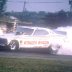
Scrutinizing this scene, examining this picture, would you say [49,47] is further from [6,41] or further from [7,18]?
[7,18]

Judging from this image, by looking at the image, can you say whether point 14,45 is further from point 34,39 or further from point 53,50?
point 53,50

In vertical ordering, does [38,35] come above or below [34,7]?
below

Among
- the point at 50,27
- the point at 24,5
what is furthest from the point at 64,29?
the point at 24,5

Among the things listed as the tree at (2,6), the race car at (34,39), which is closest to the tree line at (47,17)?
the tree at (2,6)

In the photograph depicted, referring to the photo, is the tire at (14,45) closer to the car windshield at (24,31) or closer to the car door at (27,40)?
the car door at (27,40)

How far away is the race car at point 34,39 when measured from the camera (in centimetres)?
1666

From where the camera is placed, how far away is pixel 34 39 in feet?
55.3

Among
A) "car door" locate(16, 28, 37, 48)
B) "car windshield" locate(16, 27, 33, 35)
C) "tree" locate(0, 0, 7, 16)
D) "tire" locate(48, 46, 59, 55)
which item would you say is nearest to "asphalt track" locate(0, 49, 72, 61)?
"tire" locate(48, 46, 59, 55)

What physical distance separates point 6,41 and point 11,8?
12.3 feet

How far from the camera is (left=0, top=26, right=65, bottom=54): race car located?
16656 millimetres

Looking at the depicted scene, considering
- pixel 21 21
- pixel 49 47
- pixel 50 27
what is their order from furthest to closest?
pixel 21 21 → pixel 50 27 → pixel 49 47

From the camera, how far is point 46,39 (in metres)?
16.7

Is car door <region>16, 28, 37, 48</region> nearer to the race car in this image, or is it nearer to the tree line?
the race car

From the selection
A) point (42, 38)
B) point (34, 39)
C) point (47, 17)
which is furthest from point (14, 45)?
point (47, 17)
